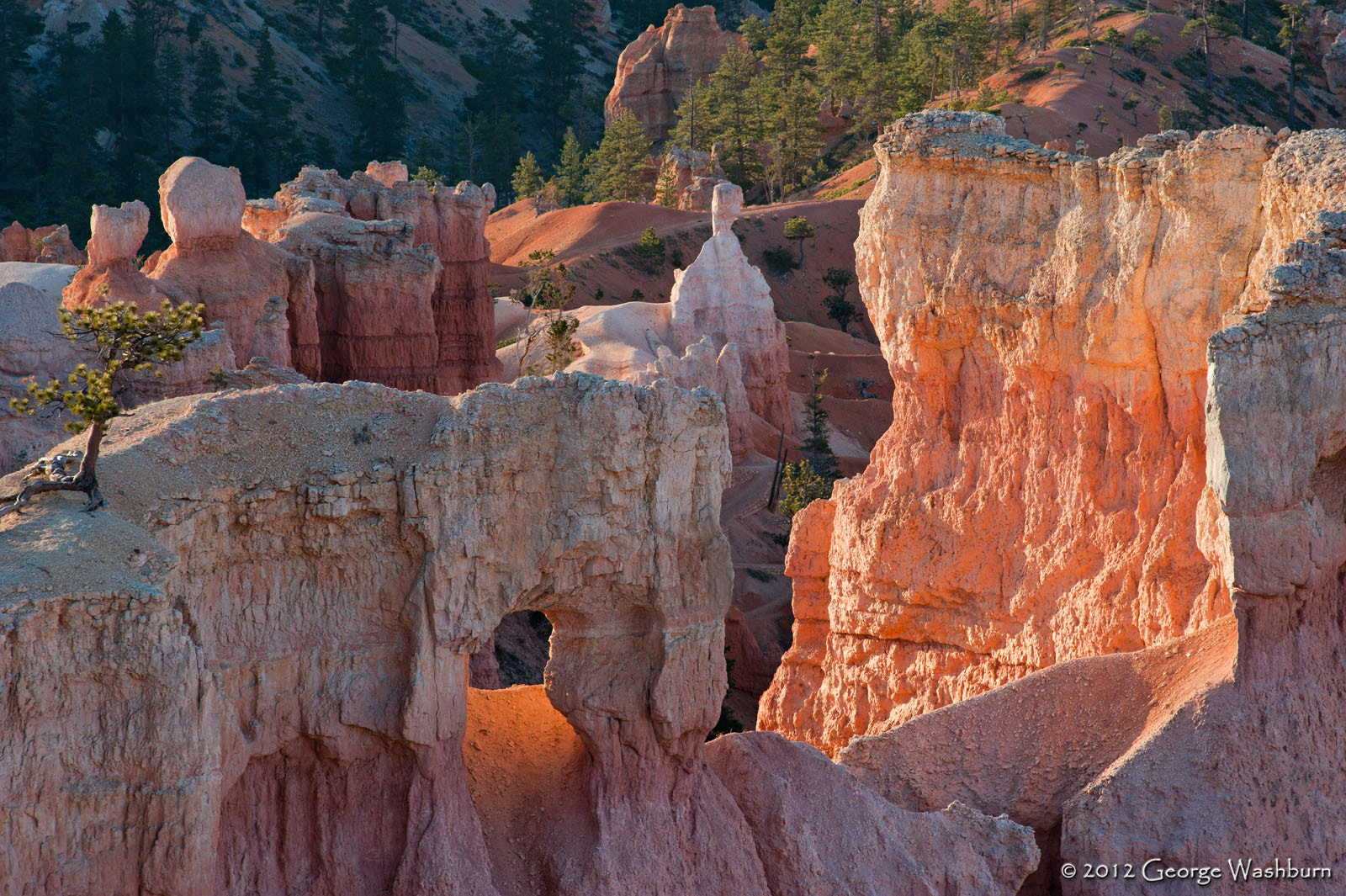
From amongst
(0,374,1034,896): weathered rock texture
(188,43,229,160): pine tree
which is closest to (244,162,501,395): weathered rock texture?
(0,374,1034,896): weathered rock texture

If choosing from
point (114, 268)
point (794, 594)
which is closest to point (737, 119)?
point (114, 268)

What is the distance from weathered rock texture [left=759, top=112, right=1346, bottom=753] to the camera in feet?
77.1

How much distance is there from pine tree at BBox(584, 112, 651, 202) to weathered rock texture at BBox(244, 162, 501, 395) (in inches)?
1742

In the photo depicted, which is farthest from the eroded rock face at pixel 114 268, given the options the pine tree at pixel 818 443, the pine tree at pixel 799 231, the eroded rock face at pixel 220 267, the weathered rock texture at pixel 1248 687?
the pine tree at pixel 799 231

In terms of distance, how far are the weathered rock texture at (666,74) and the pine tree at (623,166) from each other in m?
11.3

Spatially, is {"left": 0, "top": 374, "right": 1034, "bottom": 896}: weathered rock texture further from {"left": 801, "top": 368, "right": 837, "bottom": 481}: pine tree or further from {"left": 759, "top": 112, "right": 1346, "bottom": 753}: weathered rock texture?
{"left": 801, "top": 368, "right": 837, "bottom": 481}: pine tree

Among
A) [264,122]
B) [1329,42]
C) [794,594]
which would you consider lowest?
[794,594]

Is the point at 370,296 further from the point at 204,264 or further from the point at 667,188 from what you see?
the point at 667,188

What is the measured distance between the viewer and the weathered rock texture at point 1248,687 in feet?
64.9

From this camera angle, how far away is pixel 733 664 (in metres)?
35.7

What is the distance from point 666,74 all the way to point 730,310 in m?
54.0

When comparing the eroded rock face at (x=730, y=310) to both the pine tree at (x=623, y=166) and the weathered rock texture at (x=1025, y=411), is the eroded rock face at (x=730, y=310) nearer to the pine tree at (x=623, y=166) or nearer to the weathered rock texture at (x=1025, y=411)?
the weathered rock texture at (x=1025, y=411)

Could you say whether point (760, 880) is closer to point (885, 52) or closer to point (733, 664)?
point (733, 664)

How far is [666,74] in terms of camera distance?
105938 mm
